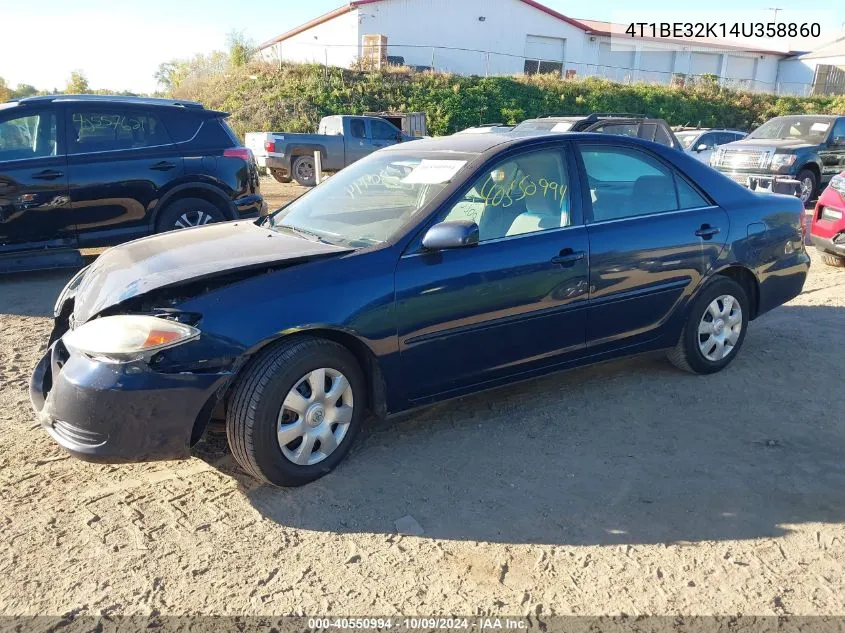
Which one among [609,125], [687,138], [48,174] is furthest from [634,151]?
[687,138]

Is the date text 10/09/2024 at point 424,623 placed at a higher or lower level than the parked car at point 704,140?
lower

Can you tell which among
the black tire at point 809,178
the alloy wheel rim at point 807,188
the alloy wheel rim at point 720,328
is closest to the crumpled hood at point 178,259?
the alloy wheel rim at point 720,328

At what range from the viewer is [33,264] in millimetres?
6926

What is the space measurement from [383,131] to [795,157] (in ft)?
31.3

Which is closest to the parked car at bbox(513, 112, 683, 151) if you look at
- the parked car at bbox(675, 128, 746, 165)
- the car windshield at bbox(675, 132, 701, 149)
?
the parked car at bbox(675, 128, 746, 165)

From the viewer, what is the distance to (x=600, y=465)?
144 inches

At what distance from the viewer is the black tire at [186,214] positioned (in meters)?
7.56

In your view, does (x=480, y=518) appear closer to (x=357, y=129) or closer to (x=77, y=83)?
(x=357, y=129)

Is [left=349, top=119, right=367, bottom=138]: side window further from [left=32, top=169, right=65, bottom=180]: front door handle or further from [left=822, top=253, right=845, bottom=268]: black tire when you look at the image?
[left=822, top=253, right=845, bottom=268]: black tire

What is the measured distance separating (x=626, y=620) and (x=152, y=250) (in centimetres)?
298

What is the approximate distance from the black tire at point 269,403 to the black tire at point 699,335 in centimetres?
255

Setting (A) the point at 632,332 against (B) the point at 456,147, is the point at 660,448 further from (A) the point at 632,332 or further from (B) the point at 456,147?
(B) the point at 456,147

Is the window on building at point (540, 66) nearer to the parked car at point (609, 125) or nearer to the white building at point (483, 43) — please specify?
the white building at point (483, 43)

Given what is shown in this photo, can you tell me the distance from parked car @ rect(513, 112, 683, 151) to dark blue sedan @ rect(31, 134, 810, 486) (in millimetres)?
5867
